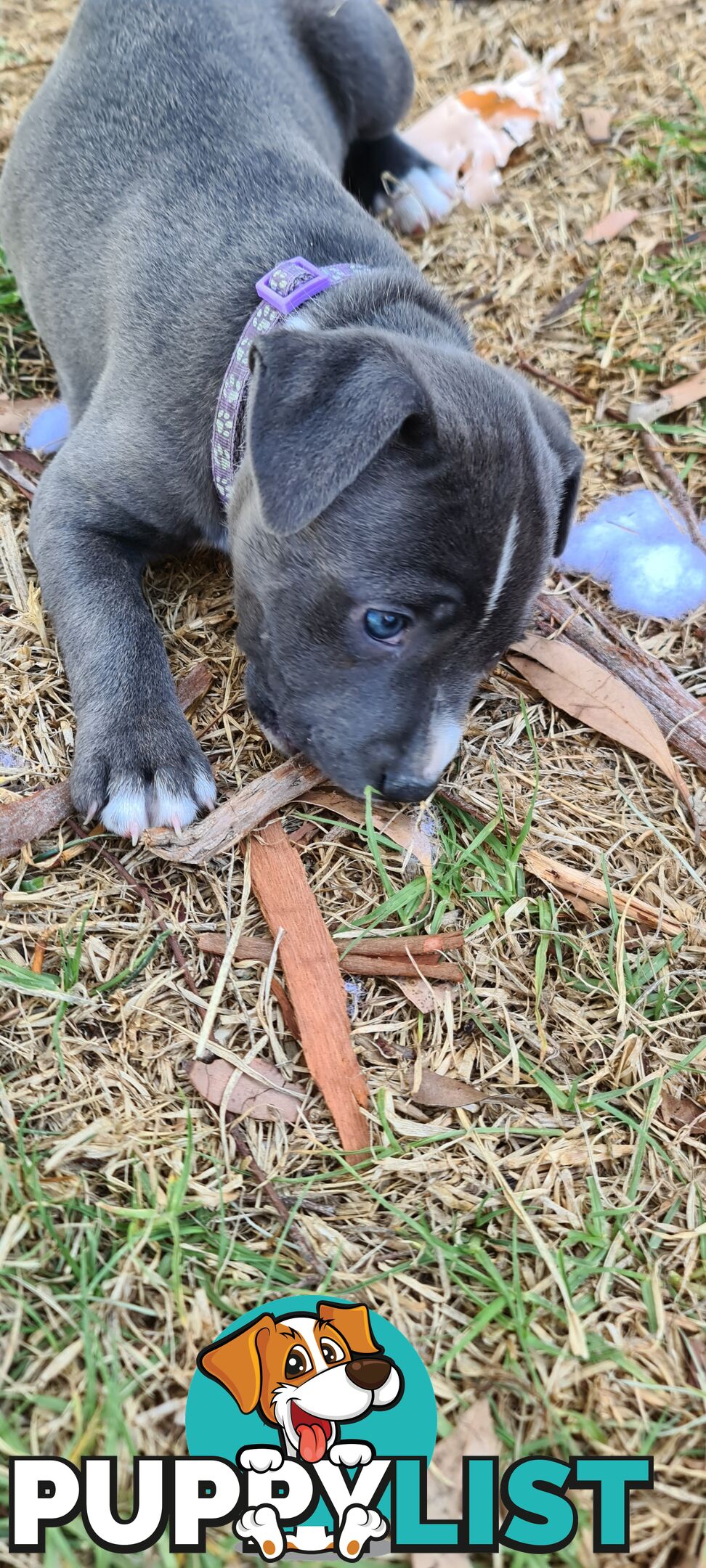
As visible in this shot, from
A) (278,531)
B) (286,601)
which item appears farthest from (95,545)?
(278,531)

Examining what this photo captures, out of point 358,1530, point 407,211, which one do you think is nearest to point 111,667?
point 358,1530

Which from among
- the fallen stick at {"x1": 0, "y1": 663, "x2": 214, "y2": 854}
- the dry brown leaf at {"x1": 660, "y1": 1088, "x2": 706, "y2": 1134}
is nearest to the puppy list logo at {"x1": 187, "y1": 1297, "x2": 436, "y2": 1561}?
the dry brown leaf at {"x1": 660, "y1": 1088, "x2": 706, "y2": 1134}

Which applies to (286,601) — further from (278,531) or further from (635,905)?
(635,905)

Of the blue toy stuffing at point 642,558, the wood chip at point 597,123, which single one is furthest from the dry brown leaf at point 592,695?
the wood chip at point 597,123

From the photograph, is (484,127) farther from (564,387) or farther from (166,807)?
(166,807)

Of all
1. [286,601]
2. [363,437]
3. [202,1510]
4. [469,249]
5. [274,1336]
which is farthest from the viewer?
[469,249]
